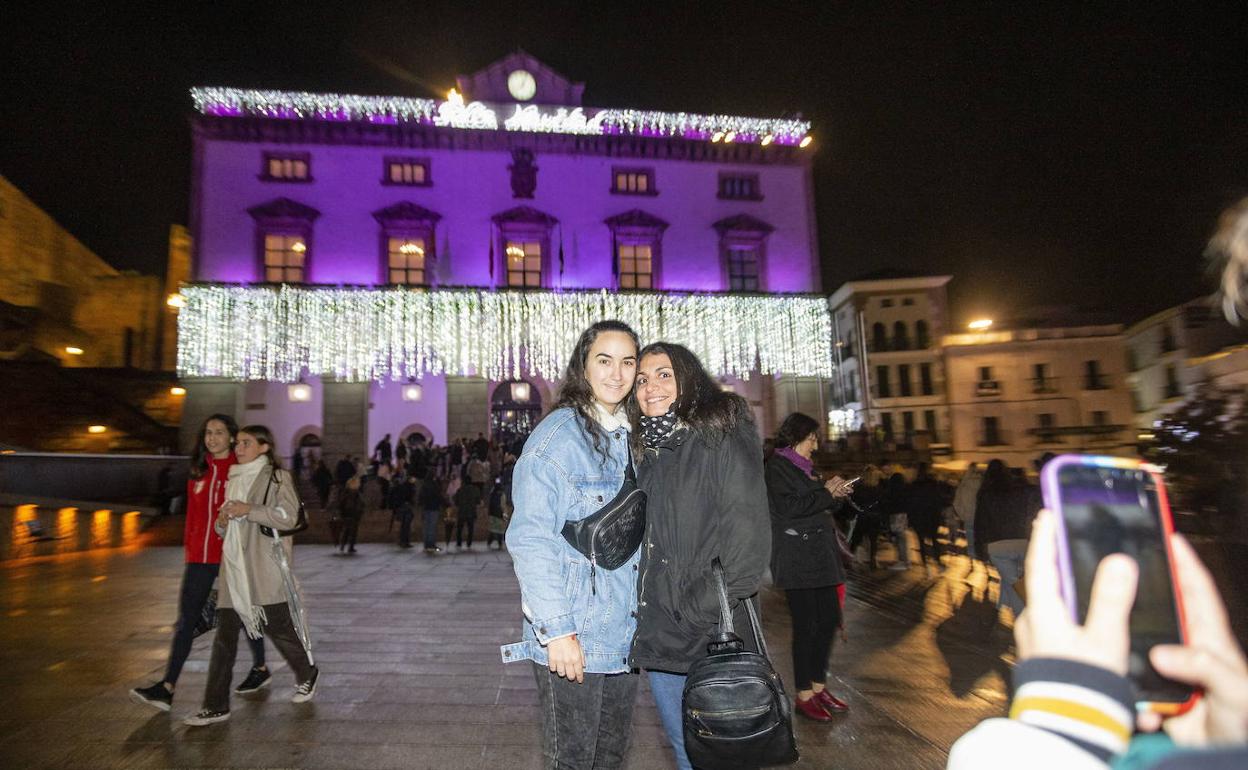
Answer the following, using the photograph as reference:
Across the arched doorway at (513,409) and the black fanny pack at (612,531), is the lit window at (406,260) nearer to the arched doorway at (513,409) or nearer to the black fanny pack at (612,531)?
the arched doorway at (513,409)

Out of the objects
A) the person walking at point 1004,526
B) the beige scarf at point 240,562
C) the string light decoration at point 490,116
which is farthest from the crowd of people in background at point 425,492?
the string light decoration at point 490,116

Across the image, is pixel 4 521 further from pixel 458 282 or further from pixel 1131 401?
pixel 1131 401

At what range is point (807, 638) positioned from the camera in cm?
458

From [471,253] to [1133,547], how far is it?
2829cm

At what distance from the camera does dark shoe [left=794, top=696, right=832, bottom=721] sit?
4448mm

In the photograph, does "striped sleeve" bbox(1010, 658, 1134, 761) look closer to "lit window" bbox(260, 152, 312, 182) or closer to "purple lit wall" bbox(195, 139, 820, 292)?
"purple lit wall" bbox(195, 139, 820, 292)

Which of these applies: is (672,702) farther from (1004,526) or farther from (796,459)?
(1004,526)

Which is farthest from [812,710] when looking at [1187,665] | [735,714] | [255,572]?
[255,572]

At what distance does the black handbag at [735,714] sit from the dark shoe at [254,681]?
439cm

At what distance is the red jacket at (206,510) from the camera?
4734 millimetres

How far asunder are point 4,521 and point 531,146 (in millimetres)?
22544

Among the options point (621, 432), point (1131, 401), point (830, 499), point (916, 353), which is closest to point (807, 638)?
point (830, 499)

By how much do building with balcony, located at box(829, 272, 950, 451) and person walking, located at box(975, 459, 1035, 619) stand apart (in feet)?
105

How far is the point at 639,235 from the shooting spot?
28.7 meters
